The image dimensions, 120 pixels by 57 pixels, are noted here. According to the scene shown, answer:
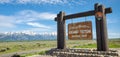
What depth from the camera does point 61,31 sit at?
676 inches

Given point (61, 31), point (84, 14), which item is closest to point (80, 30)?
point (84, 14)

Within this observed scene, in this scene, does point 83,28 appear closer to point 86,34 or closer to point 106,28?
point 86,34

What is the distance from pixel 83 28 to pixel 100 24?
6.75 feet

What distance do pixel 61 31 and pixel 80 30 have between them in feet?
7.99

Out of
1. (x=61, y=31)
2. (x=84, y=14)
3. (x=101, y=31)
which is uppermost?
(x=84, y=14)

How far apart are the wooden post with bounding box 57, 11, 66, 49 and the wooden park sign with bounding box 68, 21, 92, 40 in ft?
2.77

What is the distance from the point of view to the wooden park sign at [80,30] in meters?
14.7

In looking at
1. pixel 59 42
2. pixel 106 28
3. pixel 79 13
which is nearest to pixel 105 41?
pixel 106 28

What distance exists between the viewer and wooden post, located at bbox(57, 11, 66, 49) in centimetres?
1692

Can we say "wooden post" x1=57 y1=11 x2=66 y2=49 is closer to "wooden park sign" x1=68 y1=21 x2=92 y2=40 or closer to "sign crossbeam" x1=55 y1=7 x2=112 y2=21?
"sign crossbeam" x1=55 y1=7 x2=112 y2=21

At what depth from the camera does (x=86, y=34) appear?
14.9 meters

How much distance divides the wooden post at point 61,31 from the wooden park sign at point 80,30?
0.84 meters

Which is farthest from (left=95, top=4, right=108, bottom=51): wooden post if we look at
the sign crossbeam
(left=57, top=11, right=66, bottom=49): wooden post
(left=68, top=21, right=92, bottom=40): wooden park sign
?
(left=57, top=11, right=66, bottom=49): wooden post

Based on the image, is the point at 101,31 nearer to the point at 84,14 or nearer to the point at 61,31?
the point at 84,14
